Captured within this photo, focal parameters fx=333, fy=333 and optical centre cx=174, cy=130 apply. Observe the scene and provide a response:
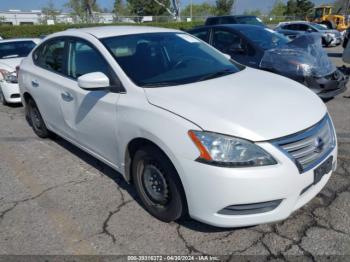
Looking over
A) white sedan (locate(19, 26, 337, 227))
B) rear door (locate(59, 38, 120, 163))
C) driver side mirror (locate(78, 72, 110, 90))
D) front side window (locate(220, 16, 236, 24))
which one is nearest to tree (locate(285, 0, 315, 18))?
front side window (locate(220, 16, 236, 24))

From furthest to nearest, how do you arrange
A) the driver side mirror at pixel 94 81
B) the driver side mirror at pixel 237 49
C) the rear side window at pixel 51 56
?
the driver side mirror at pixel 237 49 → the rear side window at pixel 51 56 → the driver side mirror at pixel 94 81

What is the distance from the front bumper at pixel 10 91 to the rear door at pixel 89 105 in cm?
344

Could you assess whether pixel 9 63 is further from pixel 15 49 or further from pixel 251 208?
pixel 251 208

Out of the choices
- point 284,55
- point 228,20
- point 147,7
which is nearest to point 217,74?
point 284,55

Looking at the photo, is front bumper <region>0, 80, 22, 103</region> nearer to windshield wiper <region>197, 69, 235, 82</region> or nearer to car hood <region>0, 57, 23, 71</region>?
car hood <region>0, 57, 23, 71</region>

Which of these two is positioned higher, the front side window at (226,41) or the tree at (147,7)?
→ the tree at (147,7)

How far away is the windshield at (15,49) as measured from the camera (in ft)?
24.6

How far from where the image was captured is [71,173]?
3.95 m

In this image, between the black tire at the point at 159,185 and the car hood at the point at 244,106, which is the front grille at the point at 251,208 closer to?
the black tire at the point at 159,185

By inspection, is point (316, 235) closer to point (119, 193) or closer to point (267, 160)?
point (267, 160)

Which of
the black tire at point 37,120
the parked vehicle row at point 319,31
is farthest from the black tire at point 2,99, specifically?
the parked vehicle row at point 319,31

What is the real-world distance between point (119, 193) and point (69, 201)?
0.50m

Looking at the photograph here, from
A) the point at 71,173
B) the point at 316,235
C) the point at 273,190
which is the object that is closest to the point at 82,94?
the point at 71,173

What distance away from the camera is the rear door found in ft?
10.3
